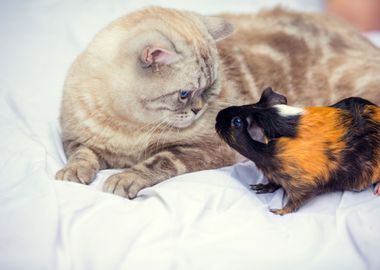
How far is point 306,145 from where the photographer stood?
48.4 inches

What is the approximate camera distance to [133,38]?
1429 mm

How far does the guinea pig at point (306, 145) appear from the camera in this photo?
1.23 m

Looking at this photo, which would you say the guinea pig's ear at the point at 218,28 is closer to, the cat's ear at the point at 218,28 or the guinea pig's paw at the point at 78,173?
the cat's ear at the point at 218,28

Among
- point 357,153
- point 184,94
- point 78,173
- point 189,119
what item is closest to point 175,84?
point 184,94

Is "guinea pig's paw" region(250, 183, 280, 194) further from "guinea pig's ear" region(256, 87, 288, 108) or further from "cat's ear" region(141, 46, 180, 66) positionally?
"cat's ear" region(141, 46, 180, 66)

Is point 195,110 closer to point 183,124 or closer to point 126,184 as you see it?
point 183,124

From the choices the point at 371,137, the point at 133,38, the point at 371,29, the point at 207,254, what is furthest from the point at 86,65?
the point at 371,29

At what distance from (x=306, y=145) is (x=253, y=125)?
0.15 metres

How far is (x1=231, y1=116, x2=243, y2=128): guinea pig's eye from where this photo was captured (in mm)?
1272

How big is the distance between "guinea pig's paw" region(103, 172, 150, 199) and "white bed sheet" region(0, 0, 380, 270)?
0.03 m

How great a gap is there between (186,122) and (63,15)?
120 cm

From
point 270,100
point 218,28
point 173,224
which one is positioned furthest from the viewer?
point 218,28

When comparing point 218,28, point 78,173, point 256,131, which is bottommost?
point 78,173

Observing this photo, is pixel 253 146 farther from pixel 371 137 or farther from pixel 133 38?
pixel 133 38
